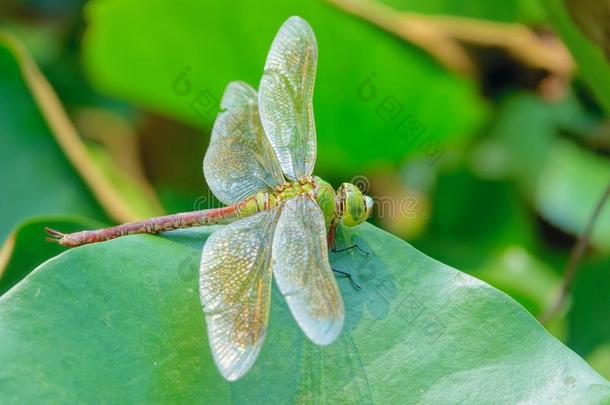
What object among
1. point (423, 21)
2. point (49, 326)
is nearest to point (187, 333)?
point (49, 326)

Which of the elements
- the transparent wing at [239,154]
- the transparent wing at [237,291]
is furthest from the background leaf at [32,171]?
the transparent wing at [237,291]

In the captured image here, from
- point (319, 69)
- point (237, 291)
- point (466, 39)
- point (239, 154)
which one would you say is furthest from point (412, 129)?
point (237, 291)

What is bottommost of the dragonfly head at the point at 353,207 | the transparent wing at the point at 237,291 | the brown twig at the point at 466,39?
the transparent wing at the point at 237,291

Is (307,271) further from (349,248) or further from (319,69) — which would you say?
(319,69)

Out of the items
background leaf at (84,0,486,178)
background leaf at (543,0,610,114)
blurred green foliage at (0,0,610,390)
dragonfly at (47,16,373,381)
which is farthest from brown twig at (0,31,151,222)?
background leaf at (543,0,610,114)

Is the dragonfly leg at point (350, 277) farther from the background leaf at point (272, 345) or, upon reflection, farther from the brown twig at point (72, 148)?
the brown twig at point (72, 148)

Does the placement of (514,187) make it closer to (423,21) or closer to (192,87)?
(423,21)
